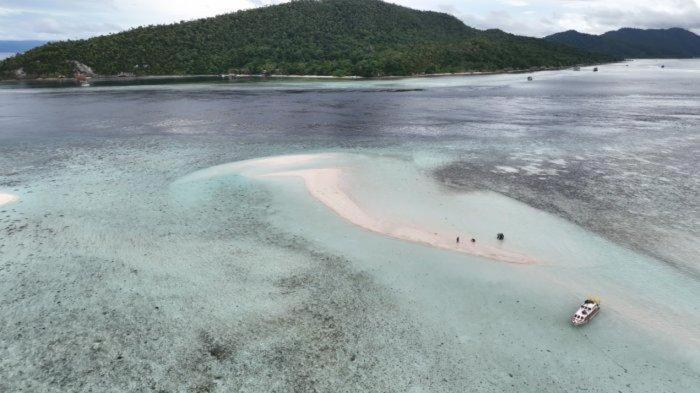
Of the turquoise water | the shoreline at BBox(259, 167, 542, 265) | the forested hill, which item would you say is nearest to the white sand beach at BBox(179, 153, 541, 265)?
the shoreline at BBox(259, 167, 542, 265)

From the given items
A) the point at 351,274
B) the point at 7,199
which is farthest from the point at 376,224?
the point at 7,199

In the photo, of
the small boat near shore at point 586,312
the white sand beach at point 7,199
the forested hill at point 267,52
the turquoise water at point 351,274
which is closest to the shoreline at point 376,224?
the turquoise water at point 351,274

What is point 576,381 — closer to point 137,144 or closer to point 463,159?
point 463,159

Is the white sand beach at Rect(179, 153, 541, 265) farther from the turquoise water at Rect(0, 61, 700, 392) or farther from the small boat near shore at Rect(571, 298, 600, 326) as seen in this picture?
the small boat near shore at Rect(571, 298, 600, 326)

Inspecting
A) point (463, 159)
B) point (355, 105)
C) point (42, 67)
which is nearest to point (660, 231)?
point (463, 159)

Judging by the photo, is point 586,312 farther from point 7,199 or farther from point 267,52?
point 267,52
